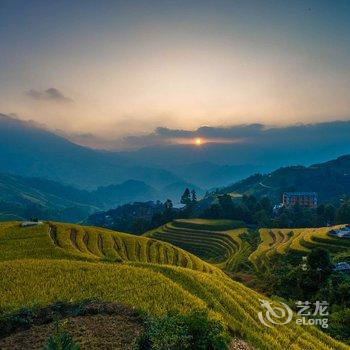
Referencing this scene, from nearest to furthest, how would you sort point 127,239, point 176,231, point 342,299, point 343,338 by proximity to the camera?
point 343,338 → point 342,299 → point 127,239 → point 176,231

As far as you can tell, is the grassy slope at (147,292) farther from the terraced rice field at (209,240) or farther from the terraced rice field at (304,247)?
the terraced rice field at (209,240)

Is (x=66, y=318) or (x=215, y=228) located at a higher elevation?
(x=66, y=318)

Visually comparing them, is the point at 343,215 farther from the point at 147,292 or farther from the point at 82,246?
the point at 147,292

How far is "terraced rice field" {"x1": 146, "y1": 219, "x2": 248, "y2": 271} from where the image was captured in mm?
81331

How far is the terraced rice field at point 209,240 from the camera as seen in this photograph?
8133 centimetres

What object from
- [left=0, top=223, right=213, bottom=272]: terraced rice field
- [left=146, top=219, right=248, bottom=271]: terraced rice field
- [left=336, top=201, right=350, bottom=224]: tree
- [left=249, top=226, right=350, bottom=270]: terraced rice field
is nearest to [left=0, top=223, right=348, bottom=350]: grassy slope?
[left=0, top=223, right=213, bottom=272]: terraced rice field

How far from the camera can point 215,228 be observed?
111 meters

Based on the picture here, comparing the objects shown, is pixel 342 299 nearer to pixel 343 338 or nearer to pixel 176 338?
pixel 343 338

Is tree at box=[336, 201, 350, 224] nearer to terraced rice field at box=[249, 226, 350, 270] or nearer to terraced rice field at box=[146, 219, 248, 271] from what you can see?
terraced rice field at box=[146, 219, 248, 271]

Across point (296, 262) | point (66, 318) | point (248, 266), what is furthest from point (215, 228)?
point (66, 318)

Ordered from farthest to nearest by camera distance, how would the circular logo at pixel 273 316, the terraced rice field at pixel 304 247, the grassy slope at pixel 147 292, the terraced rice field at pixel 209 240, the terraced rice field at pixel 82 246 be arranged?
the terraced rice field at pixel 209 240, the terraced rice field at pixel 304 247, the terraced rice field at pixel 82 246, the circular logo at pixel 273 316, the grassy slope at pixel 147 292

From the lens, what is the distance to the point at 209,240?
9656 centimetres

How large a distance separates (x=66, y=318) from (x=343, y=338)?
1837 centimetres

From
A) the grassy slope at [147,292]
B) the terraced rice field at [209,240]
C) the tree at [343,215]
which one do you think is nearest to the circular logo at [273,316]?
the grassy slope at [147,292]
